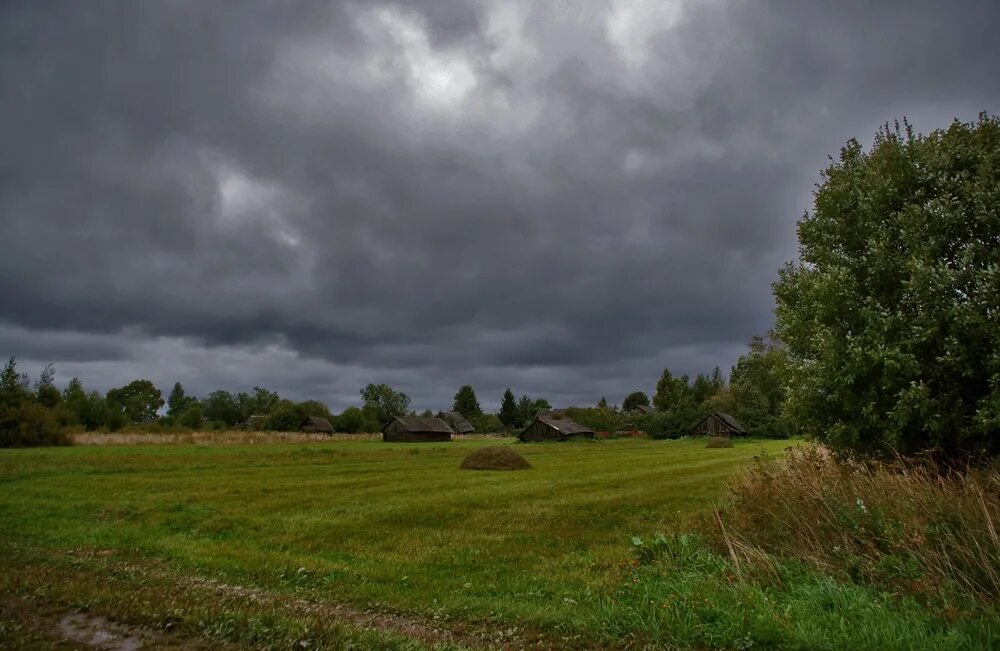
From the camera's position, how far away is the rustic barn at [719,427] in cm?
9706

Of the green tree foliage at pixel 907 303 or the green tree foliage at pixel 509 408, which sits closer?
the green tree foliage at pixel 907 303

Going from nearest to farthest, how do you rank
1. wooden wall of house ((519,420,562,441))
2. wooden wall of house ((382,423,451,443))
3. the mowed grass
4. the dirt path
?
the dirt path
the mowed grass
wooden wall of house ((519,420,562,441))
wooden wall of house ((382,423,451,443))

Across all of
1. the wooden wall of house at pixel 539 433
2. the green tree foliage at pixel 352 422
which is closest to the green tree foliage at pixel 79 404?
the green tree foliage at pixel 352 422

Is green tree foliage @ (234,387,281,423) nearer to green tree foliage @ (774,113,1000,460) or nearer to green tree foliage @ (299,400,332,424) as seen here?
green tree foliage @ (299,400,332,424)

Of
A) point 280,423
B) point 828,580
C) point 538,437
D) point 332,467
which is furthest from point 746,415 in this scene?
point 828,580

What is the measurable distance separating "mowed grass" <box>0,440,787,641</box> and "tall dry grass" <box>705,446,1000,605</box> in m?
2.76

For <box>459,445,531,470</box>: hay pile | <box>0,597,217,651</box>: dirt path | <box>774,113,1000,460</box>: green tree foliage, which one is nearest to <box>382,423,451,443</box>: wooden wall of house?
<box>459,445,531,470</box>: hay pile

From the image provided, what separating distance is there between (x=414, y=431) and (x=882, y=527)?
105 meters

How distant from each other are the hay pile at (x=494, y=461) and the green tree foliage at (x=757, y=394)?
2611 inches

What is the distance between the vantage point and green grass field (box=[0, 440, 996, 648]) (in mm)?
7941

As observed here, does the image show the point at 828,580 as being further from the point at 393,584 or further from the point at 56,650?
the point at 56,650

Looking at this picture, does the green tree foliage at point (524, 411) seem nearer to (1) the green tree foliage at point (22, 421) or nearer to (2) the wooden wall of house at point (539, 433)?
(2) the wooden wall of house at point (539, 433)

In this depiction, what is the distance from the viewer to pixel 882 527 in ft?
30.4

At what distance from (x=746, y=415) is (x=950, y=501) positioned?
332ft
